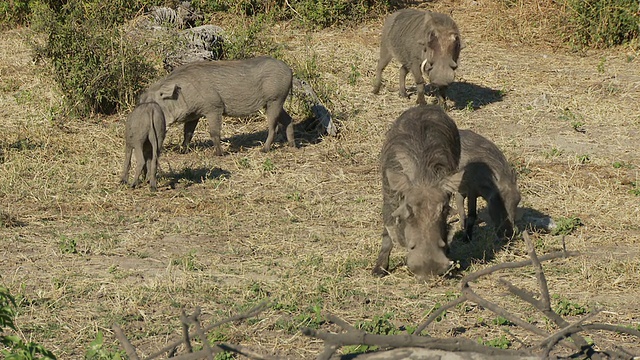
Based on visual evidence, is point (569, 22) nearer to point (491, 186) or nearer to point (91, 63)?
point (91, 63)

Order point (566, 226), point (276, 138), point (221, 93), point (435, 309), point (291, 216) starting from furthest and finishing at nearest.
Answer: point (276, 138)
point (221, 93)
point (291, 216)
point (566, 226)
point (435, 309)

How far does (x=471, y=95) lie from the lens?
1060cm

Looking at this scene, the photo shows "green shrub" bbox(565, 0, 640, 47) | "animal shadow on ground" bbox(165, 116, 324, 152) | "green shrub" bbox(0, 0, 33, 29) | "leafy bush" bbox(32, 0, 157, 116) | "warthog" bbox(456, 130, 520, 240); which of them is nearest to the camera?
"warthog" bbox(456, 130, 520, 240)

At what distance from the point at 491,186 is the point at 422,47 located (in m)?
3.82

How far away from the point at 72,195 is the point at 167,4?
5.57 metres

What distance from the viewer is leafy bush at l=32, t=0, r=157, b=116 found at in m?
9.27

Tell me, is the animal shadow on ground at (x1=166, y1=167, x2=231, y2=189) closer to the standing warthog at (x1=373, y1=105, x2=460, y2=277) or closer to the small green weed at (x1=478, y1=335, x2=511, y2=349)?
the standing warthog at (x1=373, y1=105, x2=460, y2=277)

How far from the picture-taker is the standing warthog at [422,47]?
9.69 meters

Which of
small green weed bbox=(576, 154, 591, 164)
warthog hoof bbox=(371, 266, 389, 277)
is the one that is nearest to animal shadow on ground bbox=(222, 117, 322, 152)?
small green weed bbox=(576, 154, 591, 164)

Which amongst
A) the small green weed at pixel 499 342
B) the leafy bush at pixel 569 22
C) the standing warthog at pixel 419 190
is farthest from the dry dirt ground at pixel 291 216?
the leafy bush at pixel 569 22

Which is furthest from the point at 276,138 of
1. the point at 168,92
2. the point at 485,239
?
the point at 485,239

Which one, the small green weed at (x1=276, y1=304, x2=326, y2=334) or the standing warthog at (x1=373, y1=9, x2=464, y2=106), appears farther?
the standing warthog at (x1=373, y1=9, x2=464, y2=106)

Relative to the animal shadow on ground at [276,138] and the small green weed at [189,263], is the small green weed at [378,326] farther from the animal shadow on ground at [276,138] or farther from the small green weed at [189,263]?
the animal shadow on ground at [276,138]

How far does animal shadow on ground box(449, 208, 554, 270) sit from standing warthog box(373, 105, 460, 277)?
24.8 inches
